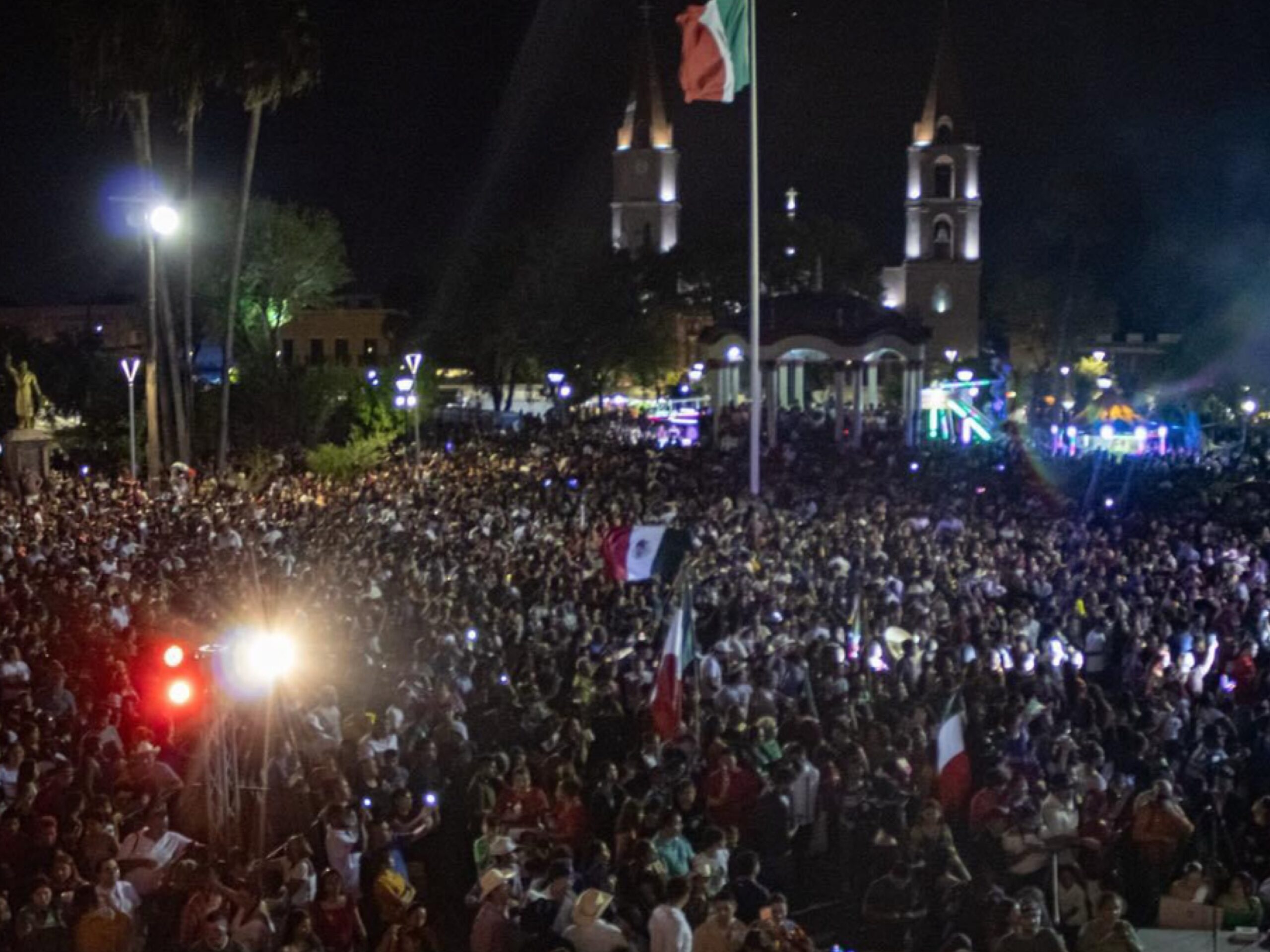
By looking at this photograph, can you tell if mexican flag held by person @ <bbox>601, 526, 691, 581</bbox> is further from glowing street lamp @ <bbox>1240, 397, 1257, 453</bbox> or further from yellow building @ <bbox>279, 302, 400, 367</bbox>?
yellow building @ <bbox>279, 302, 400, 367</bbox>

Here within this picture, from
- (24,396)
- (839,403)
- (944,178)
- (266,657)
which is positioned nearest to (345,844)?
(266,657)

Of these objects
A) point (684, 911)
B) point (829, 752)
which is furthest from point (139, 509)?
point (684, 911)

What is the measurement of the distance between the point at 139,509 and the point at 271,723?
44.4 feet

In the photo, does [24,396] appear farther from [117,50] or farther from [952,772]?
[952,772]

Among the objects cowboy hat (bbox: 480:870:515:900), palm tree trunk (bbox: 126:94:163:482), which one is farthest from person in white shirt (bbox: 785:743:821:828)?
palm tree trunk (bbox: 126:94:163:482)

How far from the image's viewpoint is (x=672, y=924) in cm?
732

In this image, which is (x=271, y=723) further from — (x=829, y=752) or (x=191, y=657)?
(x=829, y=752)

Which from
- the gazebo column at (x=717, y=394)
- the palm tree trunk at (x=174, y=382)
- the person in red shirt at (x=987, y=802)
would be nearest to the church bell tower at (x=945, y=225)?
the gazebo column at (x=717, y=394)

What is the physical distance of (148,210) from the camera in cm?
2797

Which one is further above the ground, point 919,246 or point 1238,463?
point 919,246

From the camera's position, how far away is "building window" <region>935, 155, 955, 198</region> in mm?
80000

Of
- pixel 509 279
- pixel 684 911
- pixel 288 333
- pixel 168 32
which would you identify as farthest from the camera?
pixel 288 333

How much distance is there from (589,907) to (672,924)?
416mm

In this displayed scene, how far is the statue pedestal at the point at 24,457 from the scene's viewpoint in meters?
31.4
